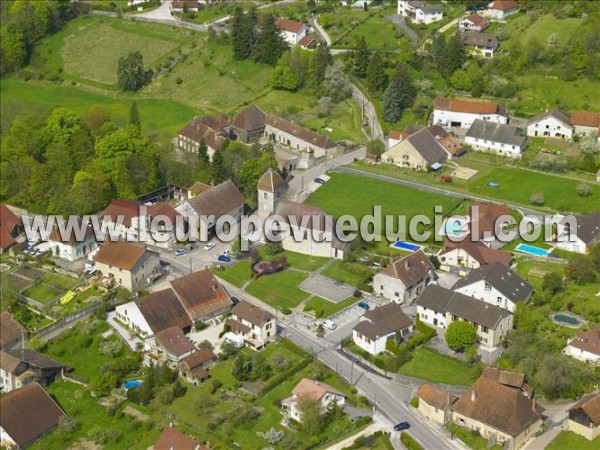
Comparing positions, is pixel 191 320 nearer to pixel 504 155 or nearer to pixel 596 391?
pixel 596 391

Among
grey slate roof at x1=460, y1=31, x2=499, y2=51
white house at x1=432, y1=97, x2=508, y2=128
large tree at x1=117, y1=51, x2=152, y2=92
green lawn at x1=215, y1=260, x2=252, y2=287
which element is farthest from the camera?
large tree at x1=117, y1=51, x2=152, y2=92

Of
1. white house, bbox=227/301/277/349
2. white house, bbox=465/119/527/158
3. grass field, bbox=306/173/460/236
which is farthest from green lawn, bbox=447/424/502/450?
white house, bbox=465/119/527/158

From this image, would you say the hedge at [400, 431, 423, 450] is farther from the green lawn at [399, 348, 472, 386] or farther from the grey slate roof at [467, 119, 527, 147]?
the grey slate roof at [467, 119, 527, 147]

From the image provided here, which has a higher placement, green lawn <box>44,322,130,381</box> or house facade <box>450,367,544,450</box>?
house facade <box>450,367,544,450</box>

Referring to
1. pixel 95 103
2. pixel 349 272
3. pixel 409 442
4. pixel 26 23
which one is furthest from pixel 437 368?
pixel 26 23

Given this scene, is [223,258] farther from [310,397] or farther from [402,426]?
[402,426]

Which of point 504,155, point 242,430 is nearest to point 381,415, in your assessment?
point 242,430

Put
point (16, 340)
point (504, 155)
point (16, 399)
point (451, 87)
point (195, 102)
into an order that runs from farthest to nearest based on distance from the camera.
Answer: point (195, 102), point (451, 87), point (504, 155), point (16, 340), point (16, 399)
